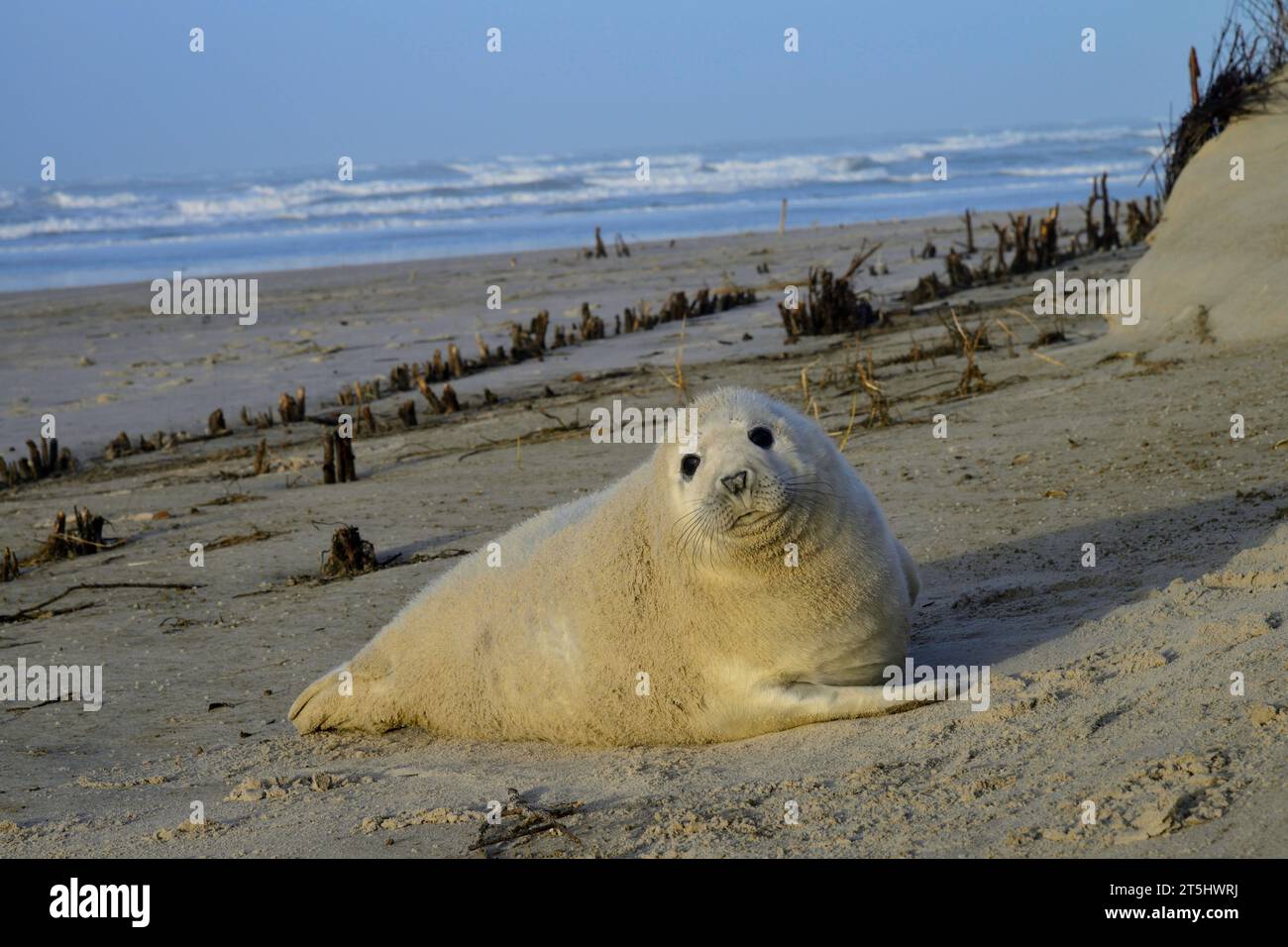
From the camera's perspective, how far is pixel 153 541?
9094 millimetres

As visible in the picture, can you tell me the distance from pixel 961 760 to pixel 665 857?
901mm

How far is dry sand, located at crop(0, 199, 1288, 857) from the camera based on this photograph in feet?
11.7

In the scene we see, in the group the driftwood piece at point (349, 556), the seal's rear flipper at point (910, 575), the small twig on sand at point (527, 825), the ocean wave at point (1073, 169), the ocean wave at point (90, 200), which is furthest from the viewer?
the ocean wave at point (1073, 169)

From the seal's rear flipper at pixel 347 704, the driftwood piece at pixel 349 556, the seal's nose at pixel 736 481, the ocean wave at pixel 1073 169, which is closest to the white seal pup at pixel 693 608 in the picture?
the seal's nose at pixel 736 481

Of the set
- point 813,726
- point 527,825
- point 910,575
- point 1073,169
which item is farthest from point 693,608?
point 1073,169

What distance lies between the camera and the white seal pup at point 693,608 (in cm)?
457

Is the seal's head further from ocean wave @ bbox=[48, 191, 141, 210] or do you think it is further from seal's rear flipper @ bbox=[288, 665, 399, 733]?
ocean wave @ bbox=[48, 191, 141, 210]

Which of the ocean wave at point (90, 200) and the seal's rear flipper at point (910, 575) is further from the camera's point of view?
the ocean wave at point (90, 200)

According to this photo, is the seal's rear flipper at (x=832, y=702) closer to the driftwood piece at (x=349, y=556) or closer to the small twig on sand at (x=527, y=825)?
the small twig on sand at (x=527, y=825)

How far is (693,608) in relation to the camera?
4840 mm

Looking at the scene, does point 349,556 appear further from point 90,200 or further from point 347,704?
point 90,200

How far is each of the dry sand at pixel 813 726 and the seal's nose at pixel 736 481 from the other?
814 mm
